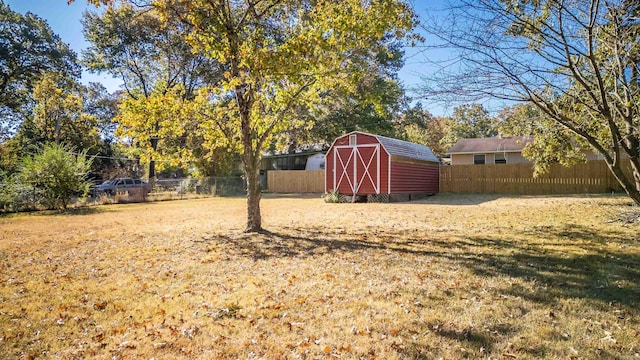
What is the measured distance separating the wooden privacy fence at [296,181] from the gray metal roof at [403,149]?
24.9ft

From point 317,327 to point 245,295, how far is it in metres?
1.23

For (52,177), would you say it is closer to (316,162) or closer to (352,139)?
(352,139)

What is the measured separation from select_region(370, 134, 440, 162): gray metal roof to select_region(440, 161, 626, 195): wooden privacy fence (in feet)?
5.52

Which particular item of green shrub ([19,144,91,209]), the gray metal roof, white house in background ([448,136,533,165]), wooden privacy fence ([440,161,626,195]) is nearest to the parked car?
green shrub ([19,144,91,209])

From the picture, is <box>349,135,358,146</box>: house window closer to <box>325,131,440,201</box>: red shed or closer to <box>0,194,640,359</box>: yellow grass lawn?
<box>325,131,440,201</box>: red shed

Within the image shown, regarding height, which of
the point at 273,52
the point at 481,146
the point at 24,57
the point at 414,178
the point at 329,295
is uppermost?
the point at 24,57

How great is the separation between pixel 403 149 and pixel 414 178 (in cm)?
168

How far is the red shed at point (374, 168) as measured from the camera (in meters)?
17.7

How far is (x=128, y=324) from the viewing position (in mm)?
3484

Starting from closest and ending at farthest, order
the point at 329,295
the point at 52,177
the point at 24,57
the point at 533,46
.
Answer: the point at 329,295
the point at 533,46
the point at 52,177
the point at 24,57

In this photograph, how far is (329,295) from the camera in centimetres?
412

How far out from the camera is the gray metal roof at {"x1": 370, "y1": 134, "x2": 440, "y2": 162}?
17.9m

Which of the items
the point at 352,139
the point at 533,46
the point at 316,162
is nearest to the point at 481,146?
the point at 316,162

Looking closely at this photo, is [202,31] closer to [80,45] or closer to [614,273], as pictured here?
[614,273]
